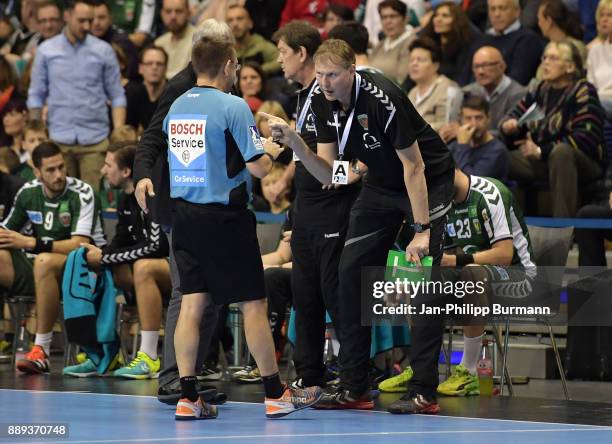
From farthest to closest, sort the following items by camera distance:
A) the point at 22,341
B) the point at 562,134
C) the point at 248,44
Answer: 1. the point at 248,44
2. the point at 562,134
3. the point at 22,341

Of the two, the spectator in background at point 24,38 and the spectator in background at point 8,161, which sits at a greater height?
the spectator in background at point 24,38

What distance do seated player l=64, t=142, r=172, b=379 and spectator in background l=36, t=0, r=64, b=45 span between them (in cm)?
452

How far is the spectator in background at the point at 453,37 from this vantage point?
12.1 m

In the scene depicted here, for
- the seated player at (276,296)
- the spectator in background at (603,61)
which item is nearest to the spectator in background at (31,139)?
the seated player at (276,296)

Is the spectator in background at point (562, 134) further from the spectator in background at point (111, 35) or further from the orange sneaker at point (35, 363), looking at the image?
the spectator in background at point (111, 35)

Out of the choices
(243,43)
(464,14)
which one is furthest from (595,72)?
(243,43)

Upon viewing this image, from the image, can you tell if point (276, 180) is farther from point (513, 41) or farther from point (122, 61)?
point (122, 61)

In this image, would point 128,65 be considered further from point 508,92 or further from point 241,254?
point 241,254

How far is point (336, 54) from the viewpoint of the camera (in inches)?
273

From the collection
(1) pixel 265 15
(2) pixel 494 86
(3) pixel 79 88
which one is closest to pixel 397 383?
(2) pixel 494 86

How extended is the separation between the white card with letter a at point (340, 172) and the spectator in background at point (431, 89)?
4.24 meters

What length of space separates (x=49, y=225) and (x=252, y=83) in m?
2.90

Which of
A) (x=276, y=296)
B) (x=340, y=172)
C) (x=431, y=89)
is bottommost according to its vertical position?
(x=276, y=296)

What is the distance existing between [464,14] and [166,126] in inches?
227
